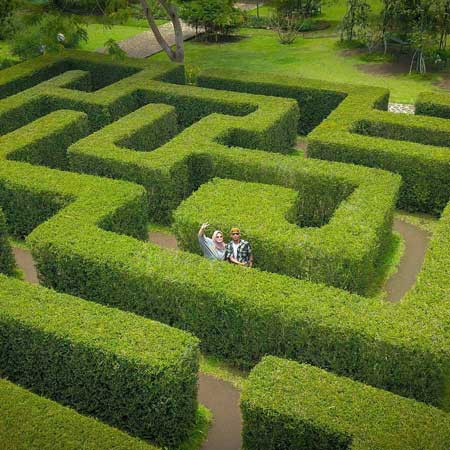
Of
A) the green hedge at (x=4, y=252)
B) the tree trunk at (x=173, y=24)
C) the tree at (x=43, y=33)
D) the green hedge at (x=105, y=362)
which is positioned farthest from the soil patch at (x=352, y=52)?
the green hedge at (x=105, y=362)

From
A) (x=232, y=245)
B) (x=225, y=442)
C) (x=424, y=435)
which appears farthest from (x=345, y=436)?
(x=232, y=245)

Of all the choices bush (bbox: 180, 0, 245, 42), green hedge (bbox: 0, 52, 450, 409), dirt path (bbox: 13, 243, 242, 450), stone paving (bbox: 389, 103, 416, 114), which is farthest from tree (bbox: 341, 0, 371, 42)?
dirt path (bbox: 13, 243, 242, 450)


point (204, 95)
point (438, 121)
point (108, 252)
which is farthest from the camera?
point (204, 95)

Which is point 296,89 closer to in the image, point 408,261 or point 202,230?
point 408,261

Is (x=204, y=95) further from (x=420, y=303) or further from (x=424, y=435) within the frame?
(x=424, y=435)

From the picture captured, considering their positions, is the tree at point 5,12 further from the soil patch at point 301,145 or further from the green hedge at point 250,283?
the green hedge at point 250,283

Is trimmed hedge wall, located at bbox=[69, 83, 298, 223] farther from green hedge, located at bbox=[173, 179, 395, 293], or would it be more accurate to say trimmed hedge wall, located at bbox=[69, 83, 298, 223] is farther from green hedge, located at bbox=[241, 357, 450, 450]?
green hedge, located at bbox=[241, 357, 450, 450]

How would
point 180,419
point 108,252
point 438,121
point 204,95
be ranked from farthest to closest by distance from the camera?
1. point 204,95
2. point 438,121
3. point 108,252
4. point 180,419
